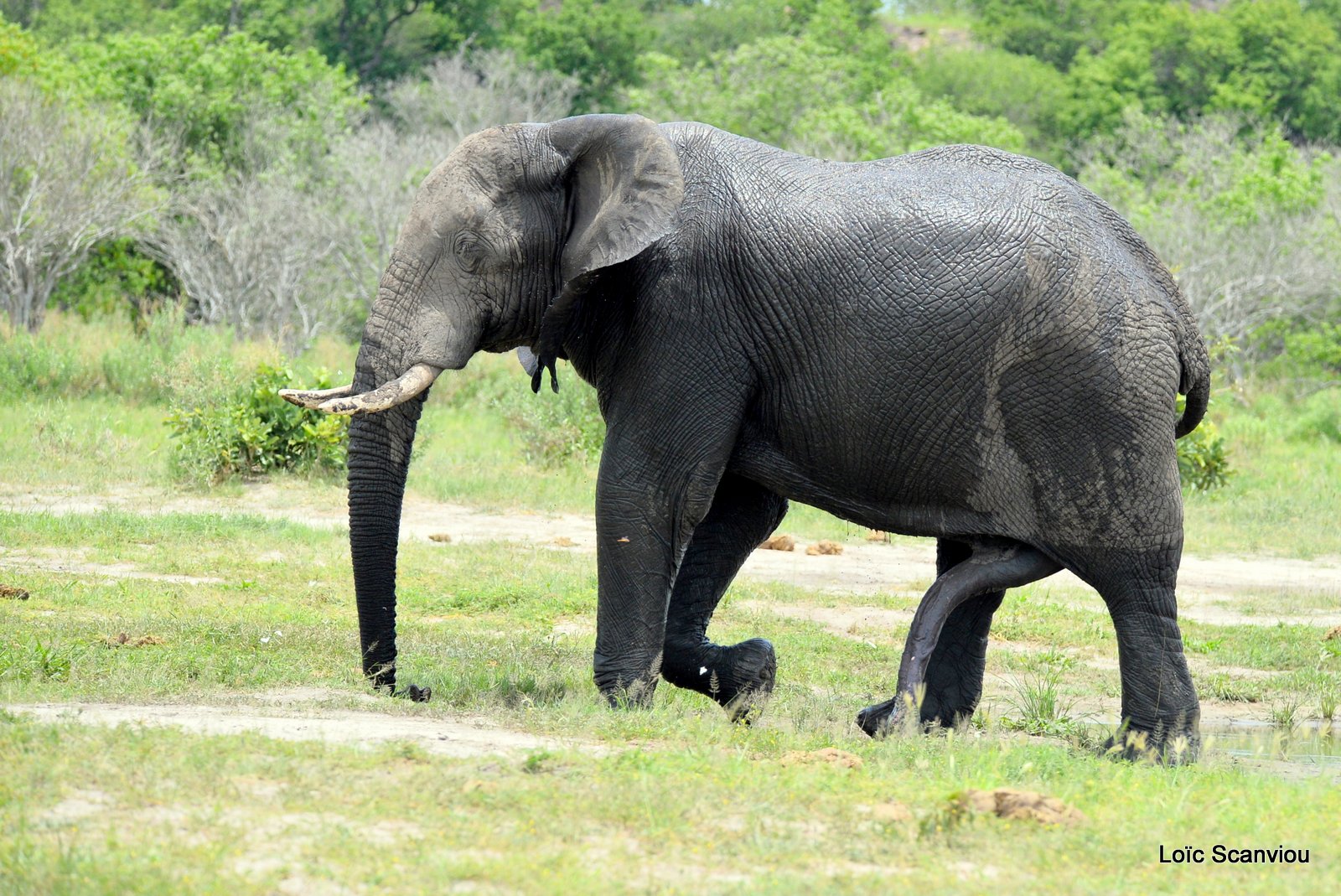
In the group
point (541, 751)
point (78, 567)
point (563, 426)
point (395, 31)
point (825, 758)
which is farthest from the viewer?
point (395, 31)

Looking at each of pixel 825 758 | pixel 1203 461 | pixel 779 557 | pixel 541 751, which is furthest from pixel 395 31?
pixel 541 751

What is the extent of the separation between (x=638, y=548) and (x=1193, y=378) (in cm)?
228

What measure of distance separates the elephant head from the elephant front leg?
1.93 ft

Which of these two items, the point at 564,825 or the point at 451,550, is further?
the point at 451,550

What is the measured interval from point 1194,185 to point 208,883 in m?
29.2

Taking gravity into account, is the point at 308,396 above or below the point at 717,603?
above

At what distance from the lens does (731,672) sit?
22.7 ft

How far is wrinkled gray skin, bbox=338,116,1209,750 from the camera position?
6.14 metres

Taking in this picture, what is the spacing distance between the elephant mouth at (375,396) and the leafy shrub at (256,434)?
6.98 m

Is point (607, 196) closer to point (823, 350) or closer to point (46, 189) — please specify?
point (823, 350)

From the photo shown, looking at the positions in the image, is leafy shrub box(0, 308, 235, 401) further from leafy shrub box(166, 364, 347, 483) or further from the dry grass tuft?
the dry grass tuft

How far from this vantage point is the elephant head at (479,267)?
637cm

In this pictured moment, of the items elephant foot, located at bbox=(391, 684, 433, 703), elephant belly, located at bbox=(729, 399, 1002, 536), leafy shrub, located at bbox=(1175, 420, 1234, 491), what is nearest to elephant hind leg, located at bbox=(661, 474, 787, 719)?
elephant belly, located at bbox=(729, 399, 1002, 536)

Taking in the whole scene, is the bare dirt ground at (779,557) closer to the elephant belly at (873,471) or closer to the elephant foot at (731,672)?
the elephant foot at (731,672)
